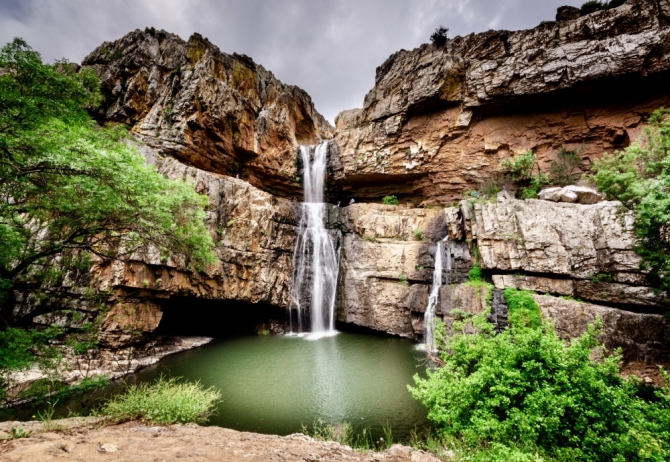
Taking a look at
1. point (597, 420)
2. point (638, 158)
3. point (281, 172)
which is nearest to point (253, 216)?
point (281, 172)

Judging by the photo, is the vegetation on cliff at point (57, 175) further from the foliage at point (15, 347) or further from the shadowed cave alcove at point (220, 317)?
the shadowed cave alcove at point (220, 317)

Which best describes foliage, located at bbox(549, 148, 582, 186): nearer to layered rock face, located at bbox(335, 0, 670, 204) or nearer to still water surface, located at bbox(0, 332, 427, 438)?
layered rock face, located at bbox(335, 0, 670, 204)

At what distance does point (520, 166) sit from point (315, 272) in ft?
52.8

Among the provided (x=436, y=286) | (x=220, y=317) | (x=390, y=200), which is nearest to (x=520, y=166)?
(x=390, y=200)

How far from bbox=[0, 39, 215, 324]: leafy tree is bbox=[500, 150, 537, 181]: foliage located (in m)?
20.4

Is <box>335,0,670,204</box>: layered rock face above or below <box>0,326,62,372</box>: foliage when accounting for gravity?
above

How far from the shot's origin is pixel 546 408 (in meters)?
4.52

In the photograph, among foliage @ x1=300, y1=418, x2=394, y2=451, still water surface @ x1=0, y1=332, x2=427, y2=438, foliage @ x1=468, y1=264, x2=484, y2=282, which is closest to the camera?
foliage @ x1=300, y1=418, x2=394, y2=451

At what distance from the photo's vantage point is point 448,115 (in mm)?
21141

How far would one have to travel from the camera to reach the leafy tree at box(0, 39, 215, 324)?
4.86m

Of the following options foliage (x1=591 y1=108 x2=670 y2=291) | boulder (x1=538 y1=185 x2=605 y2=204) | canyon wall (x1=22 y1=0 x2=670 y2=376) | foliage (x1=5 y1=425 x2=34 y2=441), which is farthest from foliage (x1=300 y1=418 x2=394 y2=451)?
boulder (x1=538 y1=185 x2=605 y2=204)

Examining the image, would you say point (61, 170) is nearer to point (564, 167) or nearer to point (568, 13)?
point (564, 167)

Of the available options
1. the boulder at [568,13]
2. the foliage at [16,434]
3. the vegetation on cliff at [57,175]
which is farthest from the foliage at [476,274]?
the boulder at [568,13]

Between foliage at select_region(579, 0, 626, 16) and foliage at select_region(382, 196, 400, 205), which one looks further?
foliage at select_region(382, 196, 400, 205)
